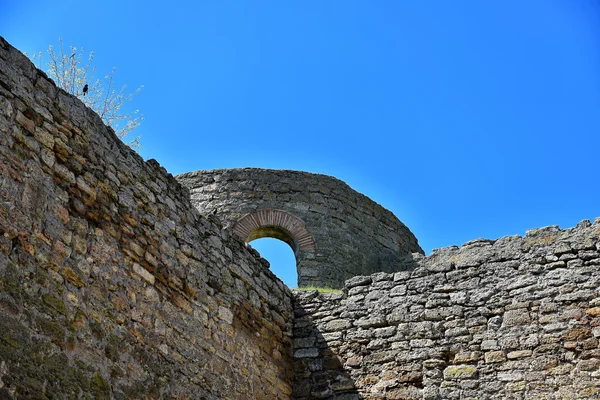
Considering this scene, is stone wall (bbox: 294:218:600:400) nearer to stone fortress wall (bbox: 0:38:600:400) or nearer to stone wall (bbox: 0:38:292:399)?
stone fortress wall (bbox: 0:38:600:400)

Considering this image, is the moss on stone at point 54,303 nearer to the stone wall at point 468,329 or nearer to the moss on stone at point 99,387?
the moss on stone at point 99,387

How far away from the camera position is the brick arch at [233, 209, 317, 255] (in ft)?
37.7

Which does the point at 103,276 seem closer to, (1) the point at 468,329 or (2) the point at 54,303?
(2) the point at 54,303

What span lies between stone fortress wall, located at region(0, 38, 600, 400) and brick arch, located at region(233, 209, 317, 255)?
227cm

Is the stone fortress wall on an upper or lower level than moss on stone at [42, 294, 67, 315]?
upper

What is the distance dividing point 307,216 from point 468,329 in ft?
13.0

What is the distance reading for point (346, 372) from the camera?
8.42 meters

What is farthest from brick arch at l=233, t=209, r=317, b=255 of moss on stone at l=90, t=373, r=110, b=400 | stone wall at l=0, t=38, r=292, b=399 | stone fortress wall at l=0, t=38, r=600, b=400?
moss on stone at l=90, t=373, r=110, b=400

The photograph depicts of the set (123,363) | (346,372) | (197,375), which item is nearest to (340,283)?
(346,372)

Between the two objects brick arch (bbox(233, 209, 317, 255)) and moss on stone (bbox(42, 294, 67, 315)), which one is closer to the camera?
moss on stone (bbox(42, 294, 67, 315))

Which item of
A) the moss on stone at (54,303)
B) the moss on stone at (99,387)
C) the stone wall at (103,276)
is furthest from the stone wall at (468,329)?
the moss on stone at (54,303)

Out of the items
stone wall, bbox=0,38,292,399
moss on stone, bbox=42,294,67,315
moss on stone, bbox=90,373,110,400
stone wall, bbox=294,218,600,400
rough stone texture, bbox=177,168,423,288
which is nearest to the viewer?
stone wall, bbox=0,38,292,399

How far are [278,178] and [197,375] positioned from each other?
5242mm

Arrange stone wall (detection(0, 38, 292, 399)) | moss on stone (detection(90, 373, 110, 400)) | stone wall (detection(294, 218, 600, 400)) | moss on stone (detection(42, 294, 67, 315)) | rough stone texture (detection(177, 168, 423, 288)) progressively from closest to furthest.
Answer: stone wall (detection(0, 38, 292, 399))
moss on stone (detection(42, 294, 67, 315))
moss on stone (detection(90, 373, 110, 400))
stone wall (detection(294, 218, 600, 400))
rough stone texture (detection(177, 168, 423, 288))
